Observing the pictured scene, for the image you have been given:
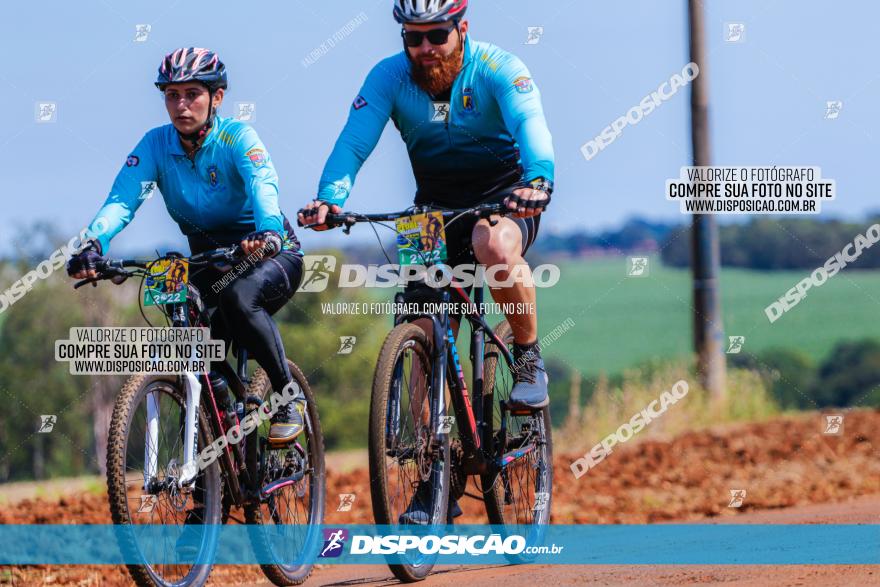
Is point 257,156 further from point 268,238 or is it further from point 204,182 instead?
point 268,238

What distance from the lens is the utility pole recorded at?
13898 millimetres

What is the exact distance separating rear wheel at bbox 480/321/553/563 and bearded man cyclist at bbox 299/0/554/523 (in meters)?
0.21

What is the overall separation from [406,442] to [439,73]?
5.95 feet

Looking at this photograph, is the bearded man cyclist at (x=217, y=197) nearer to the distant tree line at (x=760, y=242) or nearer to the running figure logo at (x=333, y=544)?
the running figure logo at (x=333, y=544)

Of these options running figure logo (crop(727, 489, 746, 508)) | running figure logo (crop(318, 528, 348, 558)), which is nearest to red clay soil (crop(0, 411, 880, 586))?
running figure logo (crop(727, 489, 746, 508))

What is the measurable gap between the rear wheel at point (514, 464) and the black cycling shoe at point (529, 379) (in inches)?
7.0

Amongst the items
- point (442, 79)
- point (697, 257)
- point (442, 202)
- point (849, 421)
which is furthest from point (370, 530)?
point (849, 421)

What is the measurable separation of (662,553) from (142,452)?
291 centimetres

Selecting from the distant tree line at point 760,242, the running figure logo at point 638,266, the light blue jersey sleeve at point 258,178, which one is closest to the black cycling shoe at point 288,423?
the light blue jersey sleeve at point 258,178

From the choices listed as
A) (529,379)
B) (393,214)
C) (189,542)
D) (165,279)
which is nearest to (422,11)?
(393,214)

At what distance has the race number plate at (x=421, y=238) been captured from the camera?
618 cm

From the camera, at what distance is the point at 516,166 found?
6.88 m

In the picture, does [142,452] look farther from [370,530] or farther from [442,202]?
[370,530]

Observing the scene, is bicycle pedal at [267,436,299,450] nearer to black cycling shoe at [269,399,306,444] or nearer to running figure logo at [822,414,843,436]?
black cycling shoe at [269,399,306,444]
